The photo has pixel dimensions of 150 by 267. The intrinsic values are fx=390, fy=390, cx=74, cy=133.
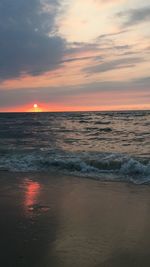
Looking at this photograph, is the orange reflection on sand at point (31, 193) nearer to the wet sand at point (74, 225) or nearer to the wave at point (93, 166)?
the wet sand at point (74, 225)

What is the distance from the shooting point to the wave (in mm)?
9961

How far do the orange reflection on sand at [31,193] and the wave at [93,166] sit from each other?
181cm

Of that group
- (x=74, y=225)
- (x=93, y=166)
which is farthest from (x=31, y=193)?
(x=93, y=166)

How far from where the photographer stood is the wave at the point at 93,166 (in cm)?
996

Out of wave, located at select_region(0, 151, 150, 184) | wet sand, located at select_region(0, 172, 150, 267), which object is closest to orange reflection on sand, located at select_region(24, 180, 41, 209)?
wet sand, located at select_region(0, 172, 150, 267)

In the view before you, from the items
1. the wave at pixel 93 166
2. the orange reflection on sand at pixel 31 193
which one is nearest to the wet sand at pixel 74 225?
the orange reflection on sand at pixel 31 193

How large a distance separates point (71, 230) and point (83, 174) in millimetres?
5197

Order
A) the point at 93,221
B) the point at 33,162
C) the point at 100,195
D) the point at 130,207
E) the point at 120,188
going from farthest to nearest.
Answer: the point at 33,162
the point at 120,188
the point at 100,195
the point at 130,207
the point at 93,221

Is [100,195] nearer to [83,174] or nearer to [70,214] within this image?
[70,214]

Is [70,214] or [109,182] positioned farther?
[109,182]

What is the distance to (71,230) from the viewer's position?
5039 mm

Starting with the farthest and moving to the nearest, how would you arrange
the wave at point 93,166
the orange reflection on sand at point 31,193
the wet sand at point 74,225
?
the wave at point 93,166
the orange reflection on sand at point 31,193
the wet sand at point 74,225

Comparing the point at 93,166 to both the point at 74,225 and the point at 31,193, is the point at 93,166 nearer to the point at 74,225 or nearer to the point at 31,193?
A: the point at 31,193

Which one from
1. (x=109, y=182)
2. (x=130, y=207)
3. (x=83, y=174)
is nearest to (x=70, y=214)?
(x=130, y=207)
